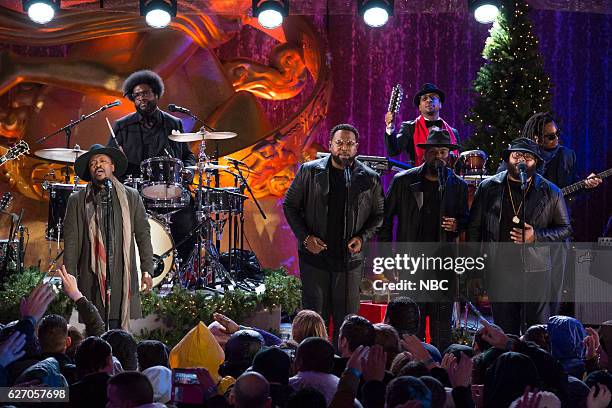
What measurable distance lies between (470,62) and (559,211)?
241 inches

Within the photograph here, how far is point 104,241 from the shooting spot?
25.5ft

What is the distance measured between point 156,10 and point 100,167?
214 centimetres

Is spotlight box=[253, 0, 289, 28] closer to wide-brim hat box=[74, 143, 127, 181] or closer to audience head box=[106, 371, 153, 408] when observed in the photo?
wide-brim hat box=[74, 143, 127, 181]

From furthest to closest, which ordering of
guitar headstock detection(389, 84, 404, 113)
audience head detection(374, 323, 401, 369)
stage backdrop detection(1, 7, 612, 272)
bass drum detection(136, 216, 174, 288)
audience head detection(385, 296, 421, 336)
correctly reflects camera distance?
stage backdrop detection(1, 7, 612, 272)
guitar headstock detection(389, 84, 404, 113)
bass drum detection(136, 216, 174, 288)
audience head detection(385, 296, 421, 336)
audience head detection(374, 323, 401, 369)

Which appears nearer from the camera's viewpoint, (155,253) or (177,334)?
(177,334)

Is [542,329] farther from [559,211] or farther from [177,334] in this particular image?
[177,334]

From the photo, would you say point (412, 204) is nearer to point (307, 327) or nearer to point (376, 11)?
point (376, 11)

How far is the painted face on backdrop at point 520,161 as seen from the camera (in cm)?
827

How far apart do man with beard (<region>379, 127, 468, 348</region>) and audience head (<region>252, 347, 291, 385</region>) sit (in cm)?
356

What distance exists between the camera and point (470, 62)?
46.2ft

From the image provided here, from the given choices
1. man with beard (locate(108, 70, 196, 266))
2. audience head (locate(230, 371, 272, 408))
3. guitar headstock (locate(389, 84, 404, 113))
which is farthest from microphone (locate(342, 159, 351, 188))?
audience head (locate(230, 371, 272, 408))

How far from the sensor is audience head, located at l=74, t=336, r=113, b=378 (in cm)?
475

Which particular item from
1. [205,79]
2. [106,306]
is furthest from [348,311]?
[205,79]

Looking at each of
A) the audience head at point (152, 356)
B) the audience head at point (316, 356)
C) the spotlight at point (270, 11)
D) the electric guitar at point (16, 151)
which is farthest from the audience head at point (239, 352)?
the electric guitar at point (16, 151)
